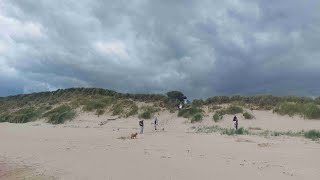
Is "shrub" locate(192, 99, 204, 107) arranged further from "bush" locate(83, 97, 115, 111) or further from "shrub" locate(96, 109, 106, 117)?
"shrub" locate(96, 109, 106, 117)

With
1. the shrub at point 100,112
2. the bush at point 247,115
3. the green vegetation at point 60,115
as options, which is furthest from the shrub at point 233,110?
the green vegetation at point 60,115

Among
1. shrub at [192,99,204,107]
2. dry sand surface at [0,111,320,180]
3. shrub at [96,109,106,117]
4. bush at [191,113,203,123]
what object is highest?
shrub at [192,99,204,107]

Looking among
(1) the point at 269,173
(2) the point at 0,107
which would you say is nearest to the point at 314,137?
(1) the point at 269,173

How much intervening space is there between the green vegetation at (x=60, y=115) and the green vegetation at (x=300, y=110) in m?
18.2

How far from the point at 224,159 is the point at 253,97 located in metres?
27.7

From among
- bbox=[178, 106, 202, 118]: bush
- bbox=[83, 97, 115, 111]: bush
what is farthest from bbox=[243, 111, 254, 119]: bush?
bbox=[83, 97, 115, 111]: bush

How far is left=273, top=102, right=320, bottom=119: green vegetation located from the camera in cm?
2961

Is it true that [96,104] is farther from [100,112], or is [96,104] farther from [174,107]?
[174,107]

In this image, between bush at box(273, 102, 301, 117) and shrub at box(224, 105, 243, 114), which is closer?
bush at box(273, 102, 301, 117)

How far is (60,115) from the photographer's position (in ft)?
128

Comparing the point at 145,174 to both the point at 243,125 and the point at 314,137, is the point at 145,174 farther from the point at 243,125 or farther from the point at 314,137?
the point at 243,125

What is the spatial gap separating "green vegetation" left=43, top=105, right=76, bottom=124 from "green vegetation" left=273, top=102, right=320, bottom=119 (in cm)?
1819

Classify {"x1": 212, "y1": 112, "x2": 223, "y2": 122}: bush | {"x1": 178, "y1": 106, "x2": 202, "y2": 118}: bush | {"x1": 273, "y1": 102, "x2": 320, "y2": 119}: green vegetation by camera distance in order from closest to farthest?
1. {"x1": 273, "y1": 102, "x2": 320, "y2": 119}: green vegetation
2. {"x1": 212, "y1": 112, "x2": 223, "y2": 122}: bush
3. {"x1": 178, "y1": 106, "x2": 202, "y2": 118}: bush

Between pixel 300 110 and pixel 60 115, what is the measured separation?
20.8 m
